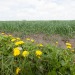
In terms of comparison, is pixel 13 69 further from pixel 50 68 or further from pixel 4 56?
pixel 50 68

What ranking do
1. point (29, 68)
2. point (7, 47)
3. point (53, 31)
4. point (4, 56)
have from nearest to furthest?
point (29, 68), point (4, 56), point (7, 47), point (53, 31)

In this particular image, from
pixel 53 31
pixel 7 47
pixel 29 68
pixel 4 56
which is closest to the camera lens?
pixel 29 68

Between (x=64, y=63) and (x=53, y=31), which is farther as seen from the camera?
(x=53, y=31)

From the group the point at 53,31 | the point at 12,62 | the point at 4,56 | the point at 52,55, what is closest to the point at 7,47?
the point at 4,56

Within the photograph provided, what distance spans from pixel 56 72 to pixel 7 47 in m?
0.79

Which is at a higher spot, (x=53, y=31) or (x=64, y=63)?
(x=64, y=63)

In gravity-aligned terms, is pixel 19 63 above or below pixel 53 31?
above

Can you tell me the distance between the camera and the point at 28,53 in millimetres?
2967

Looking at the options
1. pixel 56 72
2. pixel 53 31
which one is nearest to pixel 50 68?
pixel 56 72

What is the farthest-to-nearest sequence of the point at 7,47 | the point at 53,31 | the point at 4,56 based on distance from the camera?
1. the point at 53,31
2. the point at 7,47
3. the point at 4,56

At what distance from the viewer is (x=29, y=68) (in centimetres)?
293

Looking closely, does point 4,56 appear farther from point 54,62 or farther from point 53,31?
point 53,31

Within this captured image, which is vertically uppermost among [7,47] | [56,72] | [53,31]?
[7,47]

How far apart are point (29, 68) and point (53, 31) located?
42.3ft
